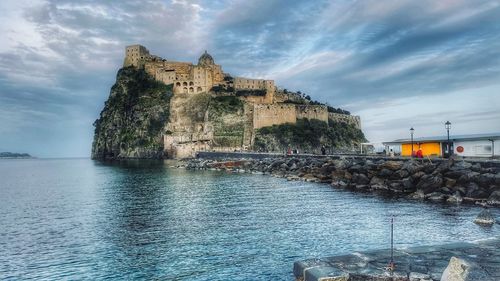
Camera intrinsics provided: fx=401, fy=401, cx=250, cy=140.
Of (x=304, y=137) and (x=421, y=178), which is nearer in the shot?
(x=421, y=178)

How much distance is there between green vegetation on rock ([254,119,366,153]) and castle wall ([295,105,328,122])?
1.69 m

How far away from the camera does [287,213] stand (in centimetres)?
2394

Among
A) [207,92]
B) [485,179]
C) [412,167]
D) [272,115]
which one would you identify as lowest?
[485,179]

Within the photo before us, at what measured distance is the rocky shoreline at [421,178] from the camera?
26500mm

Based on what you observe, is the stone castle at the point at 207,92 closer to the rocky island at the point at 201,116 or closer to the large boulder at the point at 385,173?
the rocky island at the point at 201,116

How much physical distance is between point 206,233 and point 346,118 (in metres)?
121

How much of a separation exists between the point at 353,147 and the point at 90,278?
382ft

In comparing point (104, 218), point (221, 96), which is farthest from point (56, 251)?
point (221, 96)

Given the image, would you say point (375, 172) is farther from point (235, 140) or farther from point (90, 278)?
point (235, 140)

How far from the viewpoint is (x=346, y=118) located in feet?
442

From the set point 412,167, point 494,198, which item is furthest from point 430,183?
point 494,198

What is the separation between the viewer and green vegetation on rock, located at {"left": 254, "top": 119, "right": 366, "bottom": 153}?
4070 inches

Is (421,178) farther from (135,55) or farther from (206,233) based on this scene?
(135,55)

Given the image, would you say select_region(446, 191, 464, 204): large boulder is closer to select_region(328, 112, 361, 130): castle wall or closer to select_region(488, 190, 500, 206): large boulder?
select_region(488, 190, 500, 206): large boulder
